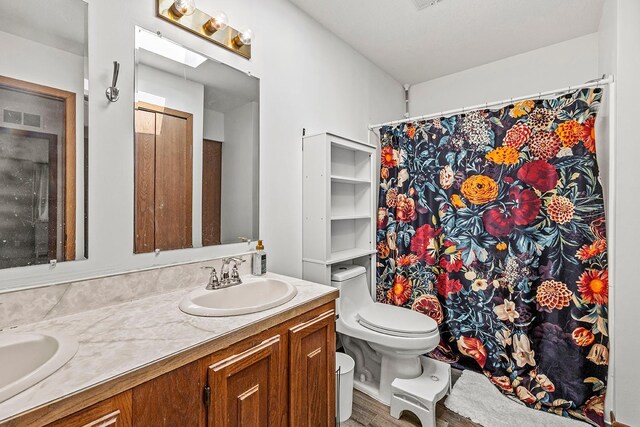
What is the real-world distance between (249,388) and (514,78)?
2986mm

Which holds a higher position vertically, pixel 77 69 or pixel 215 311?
pixel 77 69

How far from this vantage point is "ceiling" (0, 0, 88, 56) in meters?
0.94

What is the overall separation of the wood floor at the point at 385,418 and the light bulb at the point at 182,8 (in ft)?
7.18

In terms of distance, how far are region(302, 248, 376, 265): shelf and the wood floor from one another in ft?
2.88

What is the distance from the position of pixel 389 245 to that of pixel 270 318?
153 centimetres

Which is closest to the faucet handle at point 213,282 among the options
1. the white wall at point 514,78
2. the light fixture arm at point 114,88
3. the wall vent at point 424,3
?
the light fixture arm at point 114,88

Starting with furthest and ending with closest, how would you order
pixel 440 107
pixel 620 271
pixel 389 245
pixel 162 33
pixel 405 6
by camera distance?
pixel 440 107 < pixel 389 245 < pixel 405 6 < pixel 620 271 < pixel 162 33

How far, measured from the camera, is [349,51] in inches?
93.3

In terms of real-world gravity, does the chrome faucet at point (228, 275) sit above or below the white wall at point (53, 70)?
below

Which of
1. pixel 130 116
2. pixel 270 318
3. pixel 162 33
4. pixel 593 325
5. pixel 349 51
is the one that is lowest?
pixel 593 325

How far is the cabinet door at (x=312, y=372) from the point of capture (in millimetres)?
1113

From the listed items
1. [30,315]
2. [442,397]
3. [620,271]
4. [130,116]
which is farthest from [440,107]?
[30,315]

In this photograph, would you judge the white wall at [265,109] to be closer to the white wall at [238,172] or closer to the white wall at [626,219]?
the white wall at [238,172]

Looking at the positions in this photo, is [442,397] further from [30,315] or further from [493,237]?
[30,315]
